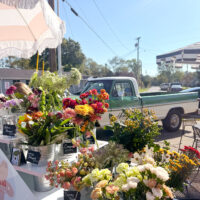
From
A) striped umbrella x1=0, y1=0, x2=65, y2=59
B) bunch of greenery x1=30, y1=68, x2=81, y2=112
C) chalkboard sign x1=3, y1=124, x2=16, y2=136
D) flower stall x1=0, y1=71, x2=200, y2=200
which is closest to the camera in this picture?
flower stall x1=0, y1=71, x2=200, y2=200

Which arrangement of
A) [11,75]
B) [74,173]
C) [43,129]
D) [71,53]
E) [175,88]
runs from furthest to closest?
[71,53]
[175,88]
[11,75]
[43,129]
[74,173]

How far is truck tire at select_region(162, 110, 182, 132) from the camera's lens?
6199mm

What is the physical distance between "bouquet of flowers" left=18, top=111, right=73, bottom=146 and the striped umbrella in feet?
5.63

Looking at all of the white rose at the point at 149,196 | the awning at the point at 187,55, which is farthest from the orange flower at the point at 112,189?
the awning at the point at 187,55

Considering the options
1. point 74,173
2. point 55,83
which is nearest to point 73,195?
point 74,173

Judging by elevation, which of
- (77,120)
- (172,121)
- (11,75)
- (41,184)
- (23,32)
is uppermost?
(11,75)

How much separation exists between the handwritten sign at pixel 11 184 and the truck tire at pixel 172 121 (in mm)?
5705

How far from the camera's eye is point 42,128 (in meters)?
1.50

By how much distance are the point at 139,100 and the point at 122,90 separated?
61cm

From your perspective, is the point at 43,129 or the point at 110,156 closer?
the point at 110,156

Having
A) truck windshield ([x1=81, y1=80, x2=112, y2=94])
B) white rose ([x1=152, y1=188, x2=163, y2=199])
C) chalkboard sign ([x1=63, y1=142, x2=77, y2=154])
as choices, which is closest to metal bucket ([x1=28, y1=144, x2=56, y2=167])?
chalkboard sign ([x1=63, y1=142, x2=77, y2=154])

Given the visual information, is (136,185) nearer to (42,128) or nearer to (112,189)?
(112,189)

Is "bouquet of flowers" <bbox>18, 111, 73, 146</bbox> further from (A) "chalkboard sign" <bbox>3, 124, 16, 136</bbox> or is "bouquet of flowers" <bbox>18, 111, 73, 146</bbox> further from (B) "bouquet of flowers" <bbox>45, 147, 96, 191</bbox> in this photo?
(A) "chalkboard sign" <bbox>3, 124, 16, 136</bbox>

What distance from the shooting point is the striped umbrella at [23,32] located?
10.2 feet
